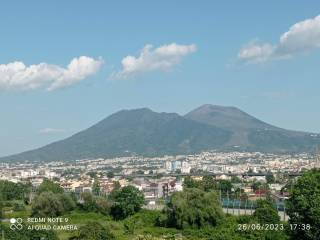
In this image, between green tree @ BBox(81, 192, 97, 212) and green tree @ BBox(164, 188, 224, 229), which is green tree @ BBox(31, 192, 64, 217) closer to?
green tree @ BBox(81, 192, 97, 212)

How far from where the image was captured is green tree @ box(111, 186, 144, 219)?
3259 cm

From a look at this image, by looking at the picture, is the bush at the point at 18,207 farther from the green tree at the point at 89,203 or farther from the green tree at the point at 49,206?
the green tree at the point at 49,206

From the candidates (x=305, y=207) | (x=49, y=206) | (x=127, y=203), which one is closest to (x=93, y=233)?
(x=305, y=207)

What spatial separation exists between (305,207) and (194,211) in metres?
7.74

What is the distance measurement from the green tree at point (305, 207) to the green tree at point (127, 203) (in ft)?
40.8

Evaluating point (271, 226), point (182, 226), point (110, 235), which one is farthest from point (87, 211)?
point (271, 226)

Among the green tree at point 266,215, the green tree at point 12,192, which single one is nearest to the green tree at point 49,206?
the green tree at point 266,215

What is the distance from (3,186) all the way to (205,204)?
25.9 meters

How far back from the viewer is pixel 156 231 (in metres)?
26.4

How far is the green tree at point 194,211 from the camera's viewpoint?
27.2 meters

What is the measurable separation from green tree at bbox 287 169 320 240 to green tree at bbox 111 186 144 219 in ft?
40.8

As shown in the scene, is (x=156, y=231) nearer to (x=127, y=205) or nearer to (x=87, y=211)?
(x=127, y=205)

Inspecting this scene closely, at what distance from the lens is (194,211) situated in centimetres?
2723

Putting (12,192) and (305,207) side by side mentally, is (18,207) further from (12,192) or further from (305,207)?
(305,207)
